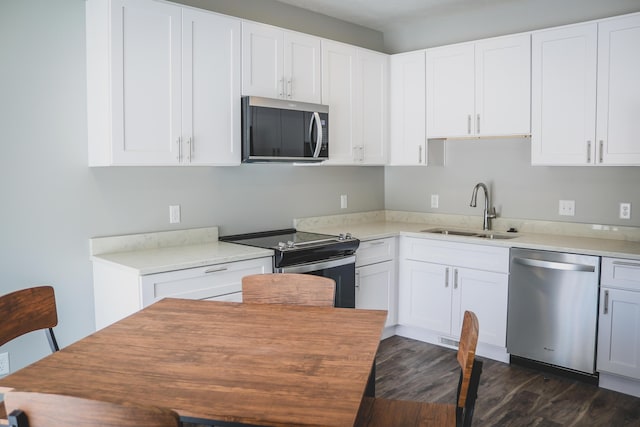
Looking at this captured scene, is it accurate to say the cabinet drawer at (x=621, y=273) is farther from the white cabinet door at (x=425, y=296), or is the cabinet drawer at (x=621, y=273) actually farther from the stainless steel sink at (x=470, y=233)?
the white cabinet door at (x=425, y=296)

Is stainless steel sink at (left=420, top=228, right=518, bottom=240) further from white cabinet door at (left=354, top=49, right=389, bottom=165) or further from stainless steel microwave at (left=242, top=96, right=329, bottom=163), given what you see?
stainless steel microwave at (left=242, top=96, right=329, bottom=163)

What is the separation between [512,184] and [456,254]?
793 mm

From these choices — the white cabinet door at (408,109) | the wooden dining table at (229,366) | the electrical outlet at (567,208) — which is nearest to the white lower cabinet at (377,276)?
the white cabinet door at (408,109)

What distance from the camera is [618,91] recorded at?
10.9ft

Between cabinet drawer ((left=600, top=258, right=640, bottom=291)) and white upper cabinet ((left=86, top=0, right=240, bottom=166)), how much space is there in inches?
93.8

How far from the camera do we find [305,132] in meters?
3.64

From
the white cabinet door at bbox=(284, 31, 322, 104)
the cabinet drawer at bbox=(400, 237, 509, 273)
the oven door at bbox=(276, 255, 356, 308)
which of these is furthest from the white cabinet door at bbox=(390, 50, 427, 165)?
the oven door at bbox=(276, 255, 356, 308)

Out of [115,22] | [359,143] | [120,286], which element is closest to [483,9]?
[359,143]

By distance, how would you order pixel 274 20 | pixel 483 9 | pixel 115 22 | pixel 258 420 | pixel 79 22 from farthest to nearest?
pixel 483 9
pixel 274 20
pixel 79 22
pixel 115 22
pixel 258 420

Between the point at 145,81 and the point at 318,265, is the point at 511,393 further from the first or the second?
the point at 145,81

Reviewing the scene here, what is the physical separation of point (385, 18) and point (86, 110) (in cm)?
262

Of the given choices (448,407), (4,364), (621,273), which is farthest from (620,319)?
(4,364)

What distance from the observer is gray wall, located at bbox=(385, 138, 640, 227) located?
3684mm

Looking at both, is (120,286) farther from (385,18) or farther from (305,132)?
(385,18)
